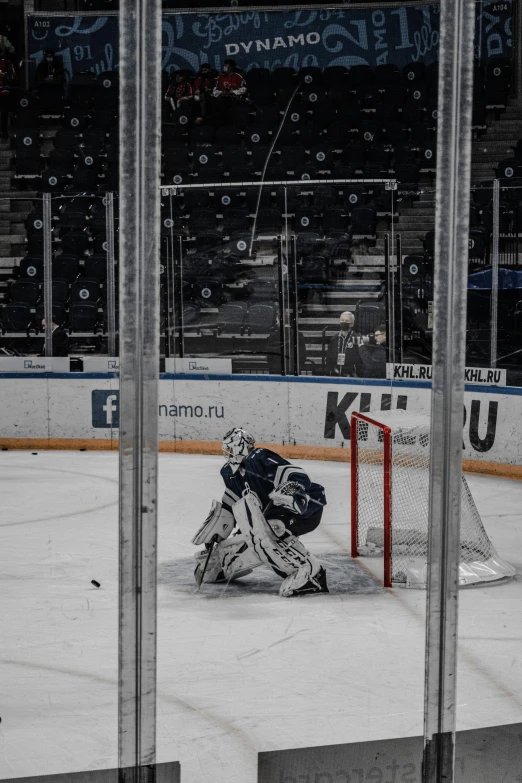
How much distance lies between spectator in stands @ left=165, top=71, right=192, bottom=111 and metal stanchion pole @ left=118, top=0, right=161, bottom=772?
12.3 m

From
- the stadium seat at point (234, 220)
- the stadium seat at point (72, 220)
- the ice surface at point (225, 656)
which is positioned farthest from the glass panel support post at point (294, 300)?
the ice surface at point (225, 656)

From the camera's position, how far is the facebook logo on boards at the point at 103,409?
10016 mm

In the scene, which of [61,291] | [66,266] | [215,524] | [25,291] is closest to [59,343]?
[61,291]

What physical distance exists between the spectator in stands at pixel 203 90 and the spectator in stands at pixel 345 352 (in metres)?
→ 5.21

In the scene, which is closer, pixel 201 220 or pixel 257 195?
pixel 201 220

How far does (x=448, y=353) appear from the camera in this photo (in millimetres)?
1710

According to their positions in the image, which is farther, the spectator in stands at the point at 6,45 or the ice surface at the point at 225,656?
the spectator in stands at the point at 6,45

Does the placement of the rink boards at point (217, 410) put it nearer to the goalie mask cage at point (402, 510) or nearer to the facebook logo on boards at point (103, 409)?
the facebook logo on boards at point (103, 409)

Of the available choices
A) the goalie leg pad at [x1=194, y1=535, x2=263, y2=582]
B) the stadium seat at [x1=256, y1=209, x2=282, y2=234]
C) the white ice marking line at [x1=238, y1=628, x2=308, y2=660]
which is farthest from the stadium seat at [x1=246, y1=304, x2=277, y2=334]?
the white ice marking line at [x1=238, y1=628, x2=308, y2=660]

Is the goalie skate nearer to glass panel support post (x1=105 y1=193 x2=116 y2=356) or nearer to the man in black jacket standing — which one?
glass panel support post (x1=105 y1=193 x2=116 y2=356)

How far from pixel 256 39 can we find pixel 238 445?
405 inches

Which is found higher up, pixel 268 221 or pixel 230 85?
Result: pixel 230 85

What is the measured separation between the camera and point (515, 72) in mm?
13516

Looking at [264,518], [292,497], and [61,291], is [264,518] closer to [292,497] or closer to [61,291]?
[292,497]
